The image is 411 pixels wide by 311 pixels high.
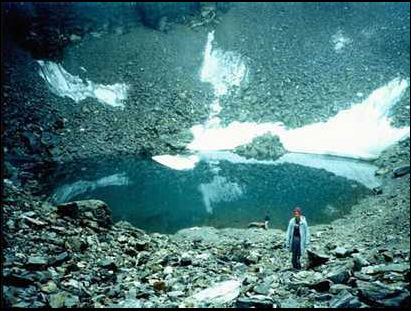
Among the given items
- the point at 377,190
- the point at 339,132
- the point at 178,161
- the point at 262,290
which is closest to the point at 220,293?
the point at 262,290

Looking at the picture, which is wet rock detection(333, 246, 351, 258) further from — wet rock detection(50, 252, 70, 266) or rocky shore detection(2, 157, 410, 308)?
wet rock detection(50, 252, 70, 266)

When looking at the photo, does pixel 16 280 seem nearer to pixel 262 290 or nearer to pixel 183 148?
pixel 262 290

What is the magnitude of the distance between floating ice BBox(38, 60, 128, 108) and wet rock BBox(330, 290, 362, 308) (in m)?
29.6

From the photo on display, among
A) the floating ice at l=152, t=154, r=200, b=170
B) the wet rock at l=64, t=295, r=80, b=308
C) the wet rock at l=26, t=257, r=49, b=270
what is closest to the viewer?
the wet rock at l=64, t=295, r=80, b=308

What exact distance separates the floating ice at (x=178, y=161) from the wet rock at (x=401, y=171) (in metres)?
12.5

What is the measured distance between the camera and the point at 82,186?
2416cm

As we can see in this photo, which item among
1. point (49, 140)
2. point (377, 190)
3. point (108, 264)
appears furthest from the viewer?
point (49, 140)

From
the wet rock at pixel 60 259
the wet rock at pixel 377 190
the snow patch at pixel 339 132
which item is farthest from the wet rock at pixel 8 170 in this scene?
the wet rock at pixel 377 190

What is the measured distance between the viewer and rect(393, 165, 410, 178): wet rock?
2240 cm

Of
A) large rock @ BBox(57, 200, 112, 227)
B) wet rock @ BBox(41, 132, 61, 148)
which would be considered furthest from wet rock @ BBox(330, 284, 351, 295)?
wet rock @ BBox(41, 132, 61, 148)

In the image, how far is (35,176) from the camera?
25.0 metres

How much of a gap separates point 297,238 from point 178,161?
18.3m

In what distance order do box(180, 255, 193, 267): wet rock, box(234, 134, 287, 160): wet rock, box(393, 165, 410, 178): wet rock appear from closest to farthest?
box(180, 255, 193, 267): wet rock
box(393, 165, 410, 178): wet rock
box(234, 134, 287, 160): wet rock

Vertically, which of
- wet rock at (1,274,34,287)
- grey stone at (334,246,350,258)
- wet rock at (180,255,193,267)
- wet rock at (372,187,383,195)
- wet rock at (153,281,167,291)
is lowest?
wet rock at (1,274,34,287)
